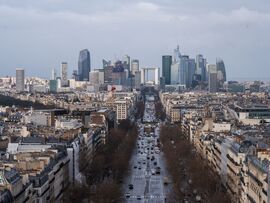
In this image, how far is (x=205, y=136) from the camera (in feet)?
173

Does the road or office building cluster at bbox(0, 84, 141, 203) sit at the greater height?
office building cluster at bbox(0, 84, 141, 203)

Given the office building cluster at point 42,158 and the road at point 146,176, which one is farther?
the road at point 146,176

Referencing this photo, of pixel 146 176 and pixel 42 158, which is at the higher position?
pixel 42 158

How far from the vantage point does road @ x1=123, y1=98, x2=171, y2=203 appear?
37812 millimetres

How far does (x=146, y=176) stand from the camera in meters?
46.3

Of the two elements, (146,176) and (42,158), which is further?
(146,176)

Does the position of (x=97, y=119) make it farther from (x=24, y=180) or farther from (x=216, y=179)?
(x=24, y=180)

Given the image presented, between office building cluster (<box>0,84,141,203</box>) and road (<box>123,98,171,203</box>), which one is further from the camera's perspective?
road (<box>123,98,171,203</box>)

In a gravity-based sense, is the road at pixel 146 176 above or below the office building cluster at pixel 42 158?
below

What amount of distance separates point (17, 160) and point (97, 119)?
39.2 m

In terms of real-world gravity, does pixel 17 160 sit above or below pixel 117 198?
above

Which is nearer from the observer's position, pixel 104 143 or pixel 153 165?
pixel 153 165

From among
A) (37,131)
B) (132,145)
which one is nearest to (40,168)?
(37,131)

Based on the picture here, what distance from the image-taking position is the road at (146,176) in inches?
1489
